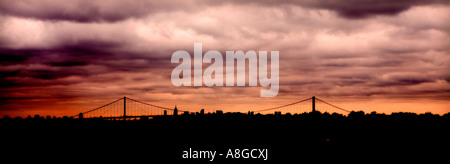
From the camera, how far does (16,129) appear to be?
8862 cm

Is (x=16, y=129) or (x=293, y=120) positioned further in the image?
(x=16, y=129)

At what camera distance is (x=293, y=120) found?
74.0 m
